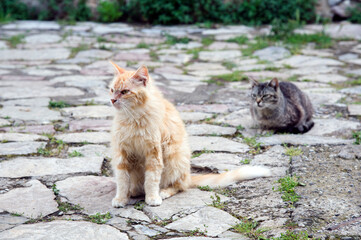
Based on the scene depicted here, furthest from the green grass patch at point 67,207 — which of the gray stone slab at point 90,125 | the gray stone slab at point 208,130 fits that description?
the gray stone slab at point 208,130

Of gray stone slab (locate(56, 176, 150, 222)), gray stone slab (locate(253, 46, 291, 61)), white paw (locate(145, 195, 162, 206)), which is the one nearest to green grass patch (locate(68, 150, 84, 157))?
gray stone slab (locate(56, 176, 150, 222))

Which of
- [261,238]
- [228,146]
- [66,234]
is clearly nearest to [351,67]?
[228,146]

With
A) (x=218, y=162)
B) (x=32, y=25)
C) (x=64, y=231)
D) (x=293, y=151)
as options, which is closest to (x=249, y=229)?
→ (x=64, y=231)

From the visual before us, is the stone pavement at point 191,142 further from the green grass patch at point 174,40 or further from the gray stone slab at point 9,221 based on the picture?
the green grass patch at point 174,40

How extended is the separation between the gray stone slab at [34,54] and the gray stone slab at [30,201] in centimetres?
547

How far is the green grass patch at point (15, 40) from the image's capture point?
936 centimetres

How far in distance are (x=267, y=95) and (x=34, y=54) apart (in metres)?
5.40

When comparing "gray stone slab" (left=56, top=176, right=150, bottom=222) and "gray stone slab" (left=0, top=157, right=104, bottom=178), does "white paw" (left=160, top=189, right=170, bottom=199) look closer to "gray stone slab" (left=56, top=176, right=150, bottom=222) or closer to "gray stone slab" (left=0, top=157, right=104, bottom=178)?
"gray stone slab" (left=56, top=176, right=150, bottom=222)

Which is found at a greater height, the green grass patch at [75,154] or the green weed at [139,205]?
the green grass patch at [75,154]

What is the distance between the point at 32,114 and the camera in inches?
215

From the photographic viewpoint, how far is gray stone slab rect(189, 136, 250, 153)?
4.38 m

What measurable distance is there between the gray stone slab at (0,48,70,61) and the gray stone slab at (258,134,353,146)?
17.1ft

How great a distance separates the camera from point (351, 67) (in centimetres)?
769

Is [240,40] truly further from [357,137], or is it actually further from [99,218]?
[99,218]
